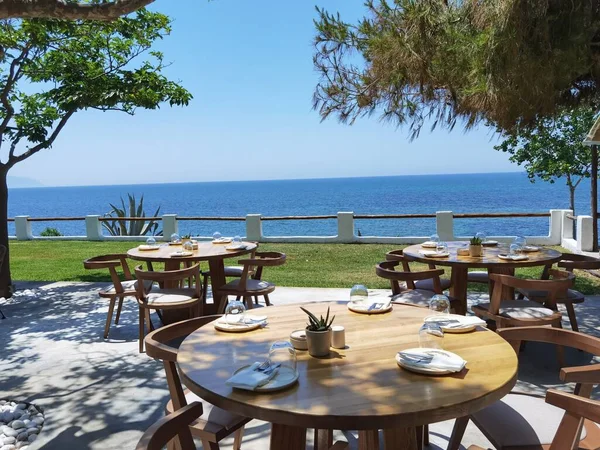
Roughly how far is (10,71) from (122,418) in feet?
17.9

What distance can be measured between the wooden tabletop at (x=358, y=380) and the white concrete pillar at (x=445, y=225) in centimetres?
892

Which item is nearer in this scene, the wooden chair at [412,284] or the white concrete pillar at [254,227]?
the wooden chair at [412,284]

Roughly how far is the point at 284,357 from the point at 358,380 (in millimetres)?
269

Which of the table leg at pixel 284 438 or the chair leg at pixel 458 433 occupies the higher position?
the table leg at pixel 284 438

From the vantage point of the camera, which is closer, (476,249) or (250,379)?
(250,379)

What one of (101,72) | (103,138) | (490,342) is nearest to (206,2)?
(101,72)

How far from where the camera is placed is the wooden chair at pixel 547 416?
5.21 feet

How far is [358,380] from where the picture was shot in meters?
1.69

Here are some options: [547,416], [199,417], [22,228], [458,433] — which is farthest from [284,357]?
[22,228]

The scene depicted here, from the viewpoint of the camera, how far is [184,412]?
1.64 metres

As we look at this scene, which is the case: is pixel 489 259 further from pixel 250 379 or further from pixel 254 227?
pixel 254 227

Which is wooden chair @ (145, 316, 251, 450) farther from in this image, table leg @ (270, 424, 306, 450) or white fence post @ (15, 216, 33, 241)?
white fence post @ (15, 216, 33, 241)

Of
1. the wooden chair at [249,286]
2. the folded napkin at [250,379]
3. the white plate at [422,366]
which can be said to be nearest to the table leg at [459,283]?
the wooden chair at [249,286]

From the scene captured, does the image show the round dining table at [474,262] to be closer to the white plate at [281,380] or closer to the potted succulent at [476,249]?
the potted succulent at [476,249]
